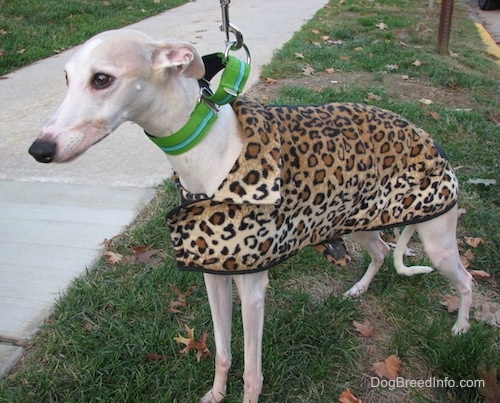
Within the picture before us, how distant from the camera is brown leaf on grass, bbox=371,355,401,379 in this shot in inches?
101

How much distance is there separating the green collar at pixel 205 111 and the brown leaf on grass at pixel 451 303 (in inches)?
75.8

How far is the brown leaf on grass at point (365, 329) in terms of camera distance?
281cm

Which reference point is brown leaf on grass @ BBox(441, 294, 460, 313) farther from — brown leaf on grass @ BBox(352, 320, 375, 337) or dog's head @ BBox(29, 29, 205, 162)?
dog's head @ BBox(29, 29, 205, 162)

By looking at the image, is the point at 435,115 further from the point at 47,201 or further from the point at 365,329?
the point at 47,201

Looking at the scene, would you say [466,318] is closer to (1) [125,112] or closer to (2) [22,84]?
(1) [125,112]

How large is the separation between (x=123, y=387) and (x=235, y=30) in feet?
5.57

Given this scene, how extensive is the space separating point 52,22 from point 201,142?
8146 millimetres

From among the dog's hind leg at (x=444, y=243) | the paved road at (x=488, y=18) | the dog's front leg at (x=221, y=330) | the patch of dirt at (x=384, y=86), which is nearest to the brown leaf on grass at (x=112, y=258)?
the dog's front leg at (x=221, y=330)

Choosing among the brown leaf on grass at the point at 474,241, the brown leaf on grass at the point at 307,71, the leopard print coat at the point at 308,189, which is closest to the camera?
the leopard print coat at the point at 308,189

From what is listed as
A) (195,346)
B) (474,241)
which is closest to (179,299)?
(195,346)

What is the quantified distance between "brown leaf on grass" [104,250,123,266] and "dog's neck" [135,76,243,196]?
1.39 m

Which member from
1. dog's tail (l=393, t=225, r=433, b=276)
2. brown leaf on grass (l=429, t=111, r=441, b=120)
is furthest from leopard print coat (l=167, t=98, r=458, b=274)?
brown leaf on grass (l=429, t=111, r=441, b=120)

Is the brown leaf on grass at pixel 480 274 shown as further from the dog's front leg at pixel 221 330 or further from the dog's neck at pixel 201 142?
the dog's neck at pixel 201 142

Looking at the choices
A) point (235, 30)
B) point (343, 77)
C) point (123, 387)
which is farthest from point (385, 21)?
point (123, 387)
